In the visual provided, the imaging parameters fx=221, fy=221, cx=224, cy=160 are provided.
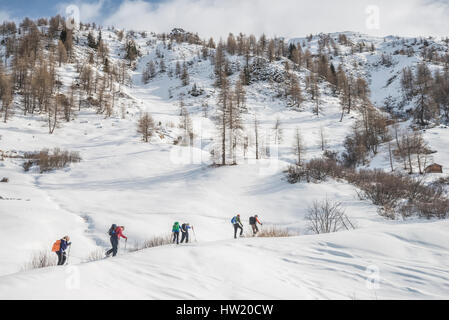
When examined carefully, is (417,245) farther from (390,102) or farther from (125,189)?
(390,102)

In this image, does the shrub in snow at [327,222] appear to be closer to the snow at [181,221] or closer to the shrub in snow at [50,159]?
the snow at [181,221]

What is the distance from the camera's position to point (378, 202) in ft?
58.0

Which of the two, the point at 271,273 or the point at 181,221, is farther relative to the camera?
the point at 181,221

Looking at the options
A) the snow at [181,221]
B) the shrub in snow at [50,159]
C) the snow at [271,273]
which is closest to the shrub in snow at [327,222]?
the snow at [181,221]

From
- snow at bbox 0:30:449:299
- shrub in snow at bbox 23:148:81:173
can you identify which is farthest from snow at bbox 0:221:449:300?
shrub in snow at bbox 23:148:81:173

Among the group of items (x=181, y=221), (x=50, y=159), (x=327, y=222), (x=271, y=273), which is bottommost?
(x=181, y=221)

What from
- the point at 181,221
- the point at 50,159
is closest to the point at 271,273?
the point at 181,221

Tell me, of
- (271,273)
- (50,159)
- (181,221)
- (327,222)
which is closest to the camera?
(271,273)

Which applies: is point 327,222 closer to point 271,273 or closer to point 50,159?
point 271,273

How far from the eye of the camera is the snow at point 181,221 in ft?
14.3

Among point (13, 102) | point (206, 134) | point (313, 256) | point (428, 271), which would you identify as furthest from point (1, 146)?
point (428, 271)

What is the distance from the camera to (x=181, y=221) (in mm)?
14039

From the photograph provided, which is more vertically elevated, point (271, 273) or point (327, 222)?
point (271, 273)

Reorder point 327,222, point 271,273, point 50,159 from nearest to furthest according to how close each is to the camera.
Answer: point 271,273 < point 327,222 < point 50,159
